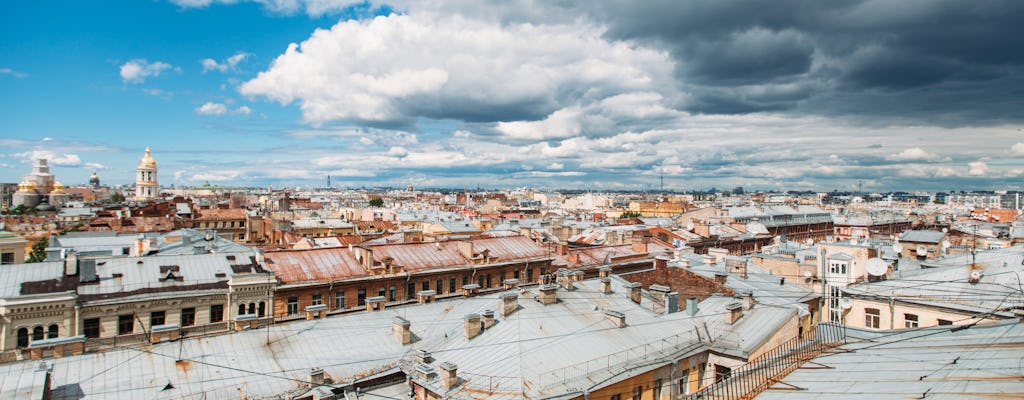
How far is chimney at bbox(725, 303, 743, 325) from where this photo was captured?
22.0 metres

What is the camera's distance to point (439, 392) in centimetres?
1644

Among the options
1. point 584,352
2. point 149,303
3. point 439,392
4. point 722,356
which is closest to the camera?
point 439,392

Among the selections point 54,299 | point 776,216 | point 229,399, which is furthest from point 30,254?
point 776,216

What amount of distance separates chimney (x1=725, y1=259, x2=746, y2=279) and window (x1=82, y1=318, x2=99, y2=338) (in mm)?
32061

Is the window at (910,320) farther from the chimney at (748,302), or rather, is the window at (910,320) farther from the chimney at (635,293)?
the chimney at (635,293)

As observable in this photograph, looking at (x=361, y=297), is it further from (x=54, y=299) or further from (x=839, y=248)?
(x=839, y=248)

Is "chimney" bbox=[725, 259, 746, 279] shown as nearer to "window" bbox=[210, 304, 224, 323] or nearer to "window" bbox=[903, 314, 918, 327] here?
"window" bbox=[903, 314, 918, 327]

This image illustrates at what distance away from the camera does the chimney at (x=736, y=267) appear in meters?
32.0

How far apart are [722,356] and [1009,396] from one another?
11.1 metres

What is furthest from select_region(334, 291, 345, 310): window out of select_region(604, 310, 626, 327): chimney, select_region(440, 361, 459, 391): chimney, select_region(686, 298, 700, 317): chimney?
select_region(686, 298, 700, 317): chimney

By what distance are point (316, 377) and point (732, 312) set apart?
1539 centimetres

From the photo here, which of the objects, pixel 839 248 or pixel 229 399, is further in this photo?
pixel 839 248

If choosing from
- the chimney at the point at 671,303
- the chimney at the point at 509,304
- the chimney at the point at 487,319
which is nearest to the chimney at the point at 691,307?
the chimney at the point at 671,303

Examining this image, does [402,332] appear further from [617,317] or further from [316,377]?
[617,317]
